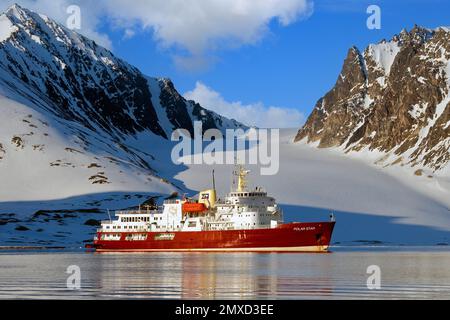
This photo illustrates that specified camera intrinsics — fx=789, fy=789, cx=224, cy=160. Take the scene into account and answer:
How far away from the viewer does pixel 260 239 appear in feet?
406

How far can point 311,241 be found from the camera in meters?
124

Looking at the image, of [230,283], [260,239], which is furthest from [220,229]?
[230,283]

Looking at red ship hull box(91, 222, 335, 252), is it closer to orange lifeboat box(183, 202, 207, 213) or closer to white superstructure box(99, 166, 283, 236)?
white superstructure box(99, 166, 283, 236)

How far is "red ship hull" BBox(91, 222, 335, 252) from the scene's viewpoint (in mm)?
123062

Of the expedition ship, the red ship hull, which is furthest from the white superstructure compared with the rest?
the red ship hull

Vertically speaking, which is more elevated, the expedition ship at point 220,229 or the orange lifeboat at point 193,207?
the orange lifeboat at point 193,207

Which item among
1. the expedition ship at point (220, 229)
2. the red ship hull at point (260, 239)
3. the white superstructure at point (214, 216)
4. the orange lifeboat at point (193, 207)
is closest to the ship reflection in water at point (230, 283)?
the red ship hull at point (260, 239)

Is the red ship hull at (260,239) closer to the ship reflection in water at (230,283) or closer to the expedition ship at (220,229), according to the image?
the expedition ship at (220,229)

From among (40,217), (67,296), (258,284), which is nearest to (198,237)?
(40,217)

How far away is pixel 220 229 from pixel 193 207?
279 inches

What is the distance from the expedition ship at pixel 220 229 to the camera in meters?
124

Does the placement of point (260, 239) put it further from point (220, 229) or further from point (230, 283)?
point (230, 283)
